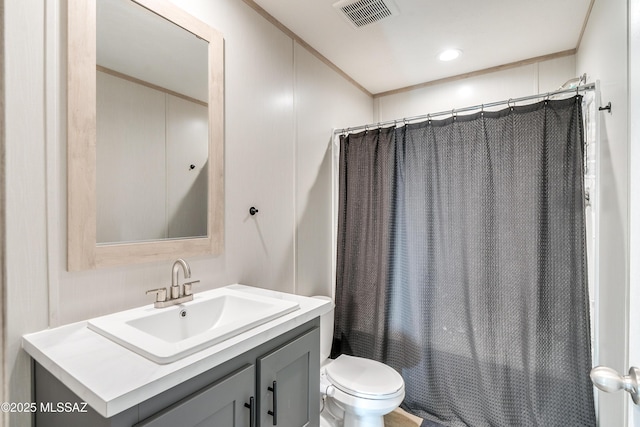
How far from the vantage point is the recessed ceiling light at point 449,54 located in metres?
2.10

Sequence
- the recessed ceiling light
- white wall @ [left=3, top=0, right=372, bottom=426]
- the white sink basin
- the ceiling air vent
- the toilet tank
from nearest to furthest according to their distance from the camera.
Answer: the white sink basin, white wall @ [left=3, top=0, right=372, bottom=426], the ceiling air vent, the toilet tank, the recessed ceiling light

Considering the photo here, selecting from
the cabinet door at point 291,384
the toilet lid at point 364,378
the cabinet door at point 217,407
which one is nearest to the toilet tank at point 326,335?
the toilet lid at point 364,378

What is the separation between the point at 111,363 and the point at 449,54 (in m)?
2.56

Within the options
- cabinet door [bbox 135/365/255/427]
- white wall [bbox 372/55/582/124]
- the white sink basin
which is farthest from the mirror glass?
white wall [bbox 372/55/582/124]

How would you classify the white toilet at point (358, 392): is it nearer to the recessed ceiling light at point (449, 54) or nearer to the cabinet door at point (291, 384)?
the cabinet door at point (291, 384)

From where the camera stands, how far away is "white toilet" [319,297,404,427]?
4.88 feet

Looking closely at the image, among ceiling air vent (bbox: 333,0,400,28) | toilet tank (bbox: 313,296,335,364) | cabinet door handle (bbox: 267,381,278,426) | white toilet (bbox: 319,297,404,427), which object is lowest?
white toilet (bbox: 319,297,404,427)

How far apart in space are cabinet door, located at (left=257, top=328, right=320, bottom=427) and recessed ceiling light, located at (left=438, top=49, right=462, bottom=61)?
212 cm

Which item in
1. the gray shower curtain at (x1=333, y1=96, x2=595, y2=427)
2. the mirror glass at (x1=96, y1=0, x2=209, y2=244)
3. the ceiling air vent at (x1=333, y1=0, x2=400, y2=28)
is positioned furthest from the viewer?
the ceiling air vent at (x1=333, y1=0, x2=400, y2=28)

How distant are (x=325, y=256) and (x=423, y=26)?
1687 millimetres

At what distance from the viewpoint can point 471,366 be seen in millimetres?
1713

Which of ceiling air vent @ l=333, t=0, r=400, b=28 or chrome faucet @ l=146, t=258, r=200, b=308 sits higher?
ceiling air vent @ l=333, t=0, r=400, b=28

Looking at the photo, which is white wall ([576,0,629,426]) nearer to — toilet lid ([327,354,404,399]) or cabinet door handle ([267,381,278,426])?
toilet lid ([327,354,404,399])

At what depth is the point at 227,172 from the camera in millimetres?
1447
